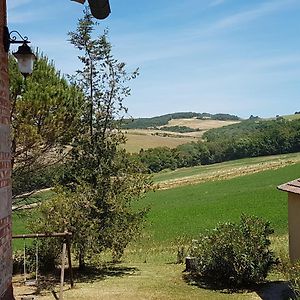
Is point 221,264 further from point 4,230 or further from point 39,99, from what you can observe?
point 4,230

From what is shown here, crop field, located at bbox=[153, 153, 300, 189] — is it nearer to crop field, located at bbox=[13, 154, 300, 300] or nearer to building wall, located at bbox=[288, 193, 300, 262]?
crop field, located at bbox=[13, 154, 300, 300]

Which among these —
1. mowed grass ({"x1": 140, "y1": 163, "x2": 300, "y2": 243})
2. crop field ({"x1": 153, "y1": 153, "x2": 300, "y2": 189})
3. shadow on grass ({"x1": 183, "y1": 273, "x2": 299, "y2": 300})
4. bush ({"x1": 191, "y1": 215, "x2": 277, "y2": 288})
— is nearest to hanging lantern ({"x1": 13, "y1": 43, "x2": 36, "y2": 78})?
shadow on grass ({"x1": 183, "y1": 273, "x2": 299, "y2": 300})

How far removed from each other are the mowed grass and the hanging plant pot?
17.5 m

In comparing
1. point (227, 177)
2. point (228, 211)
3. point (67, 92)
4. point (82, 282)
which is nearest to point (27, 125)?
point (67, 92)

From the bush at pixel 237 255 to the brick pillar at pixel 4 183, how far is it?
10596 mm

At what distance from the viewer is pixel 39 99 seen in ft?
48.4

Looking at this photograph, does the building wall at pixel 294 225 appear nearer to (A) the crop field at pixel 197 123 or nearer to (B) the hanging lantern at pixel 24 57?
(B) the hanging lantern at pixel 24 57

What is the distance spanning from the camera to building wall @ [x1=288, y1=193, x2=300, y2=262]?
14.2 metres

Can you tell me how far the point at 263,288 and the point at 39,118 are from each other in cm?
810

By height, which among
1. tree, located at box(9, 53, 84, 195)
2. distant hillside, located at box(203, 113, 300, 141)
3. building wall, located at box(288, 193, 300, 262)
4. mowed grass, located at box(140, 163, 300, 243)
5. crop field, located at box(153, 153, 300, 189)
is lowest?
mowed grass, located at box(140, 163, 300, 243)

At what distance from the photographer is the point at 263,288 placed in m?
14.4

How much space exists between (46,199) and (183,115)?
458 feet

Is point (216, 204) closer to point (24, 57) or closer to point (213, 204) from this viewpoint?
point (213, 204)

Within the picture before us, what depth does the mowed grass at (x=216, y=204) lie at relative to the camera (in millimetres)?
29877
